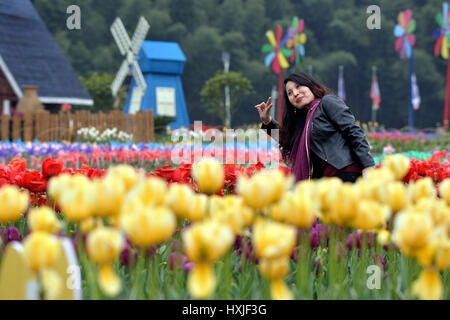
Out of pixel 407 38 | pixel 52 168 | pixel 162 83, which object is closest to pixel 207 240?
pixel 52 168

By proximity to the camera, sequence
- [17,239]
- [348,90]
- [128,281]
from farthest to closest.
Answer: [348,90] → [17,239] → [128,281]

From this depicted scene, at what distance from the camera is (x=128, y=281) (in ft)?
5.12

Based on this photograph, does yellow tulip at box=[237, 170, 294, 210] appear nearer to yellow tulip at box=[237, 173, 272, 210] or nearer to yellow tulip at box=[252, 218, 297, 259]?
yellow tulip at box=[237, 173, 272, 210]

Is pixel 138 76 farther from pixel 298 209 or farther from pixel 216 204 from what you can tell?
pixel 298 209

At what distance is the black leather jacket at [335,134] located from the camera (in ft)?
11.3

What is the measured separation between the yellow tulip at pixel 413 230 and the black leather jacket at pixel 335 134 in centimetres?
250

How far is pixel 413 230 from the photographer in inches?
37.2

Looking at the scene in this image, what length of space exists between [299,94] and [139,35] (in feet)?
71.8

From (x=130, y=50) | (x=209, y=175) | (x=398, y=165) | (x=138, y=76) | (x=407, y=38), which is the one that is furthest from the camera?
(x=407, y=38)

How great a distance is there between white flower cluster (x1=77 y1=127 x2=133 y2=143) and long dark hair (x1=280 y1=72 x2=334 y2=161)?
10.4 m

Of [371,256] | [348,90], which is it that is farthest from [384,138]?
[348,90]

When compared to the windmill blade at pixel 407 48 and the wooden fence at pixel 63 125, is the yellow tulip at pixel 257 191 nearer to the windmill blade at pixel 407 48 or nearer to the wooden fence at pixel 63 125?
the wooden fence at pixel 63 125
